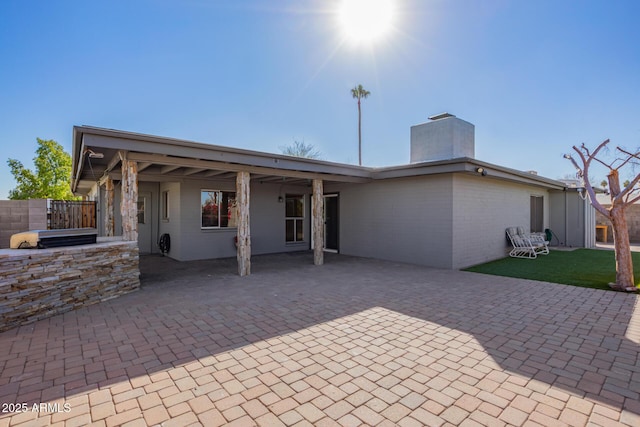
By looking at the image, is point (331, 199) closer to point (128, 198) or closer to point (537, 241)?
point (128, 198)

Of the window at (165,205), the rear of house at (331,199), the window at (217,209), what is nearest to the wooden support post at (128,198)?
the rear of house at (331,199)

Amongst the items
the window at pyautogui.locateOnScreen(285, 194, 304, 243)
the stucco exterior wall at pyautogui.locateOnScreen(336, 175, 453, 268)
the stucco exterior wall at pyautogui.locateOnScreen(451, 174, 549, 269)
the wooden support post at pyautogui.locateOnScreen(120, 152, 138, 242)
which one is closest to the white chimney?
the stucco exterior wall at pyautogui.locateOnScreen(451, 174, 549, 269)

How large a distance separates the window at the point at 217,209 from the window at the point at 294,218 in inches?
85.5

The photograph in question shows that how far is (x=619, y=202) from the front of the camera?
224 inches

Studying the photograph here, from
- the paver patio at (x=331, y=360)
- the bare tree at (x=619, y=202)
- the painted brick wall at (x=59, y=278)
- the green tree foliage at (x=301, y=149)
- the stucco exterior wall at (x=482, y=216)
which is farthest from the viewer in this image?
the green tree foliage at (x=301, y=149)

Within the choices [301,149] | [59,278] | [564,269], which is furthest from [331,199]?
[301,149]

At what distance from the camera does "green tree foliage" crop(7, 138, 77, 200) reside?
21.2m

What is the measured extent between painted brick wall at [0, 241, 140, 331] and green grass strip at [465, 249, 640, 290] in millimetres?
7672

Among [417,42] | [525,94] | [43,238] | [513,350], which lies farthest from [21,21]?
[525,94]

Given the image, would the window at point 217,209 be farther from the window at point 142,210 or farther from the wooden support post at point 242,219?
the window at point 142,210

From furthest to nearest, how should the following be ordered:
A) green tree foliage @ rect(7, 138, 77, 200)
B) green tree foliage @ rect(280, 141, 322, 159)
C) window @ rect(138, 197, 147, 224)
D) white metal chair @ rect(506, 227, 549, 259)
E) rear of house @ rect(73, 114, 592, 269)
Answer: green tree foliage @ rect(280, 141, 322, 159) < green tree foliage @ rect(7, 138, 77, 200) < window @ rect(138, 197, 147, 224) < white metal chair @ rect(506, 227, 549, 259) < rear of house @ rect(73, 114, 592, 269)

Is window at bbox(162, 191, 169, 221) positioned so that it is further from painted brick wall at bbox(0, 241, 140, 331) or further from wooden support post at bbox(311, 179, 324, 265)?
wooden support post at bbox(311, 179, 324, 265)

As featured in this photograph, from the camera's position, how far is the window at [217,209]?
9.56 meters

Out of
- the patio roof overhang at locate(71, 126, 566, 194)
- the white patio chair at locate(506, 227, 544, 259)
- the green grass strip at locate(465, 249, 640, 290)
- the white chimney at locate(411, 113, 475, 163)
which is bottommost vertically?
the green grass strip at locate(465, 249, 640, 290)
